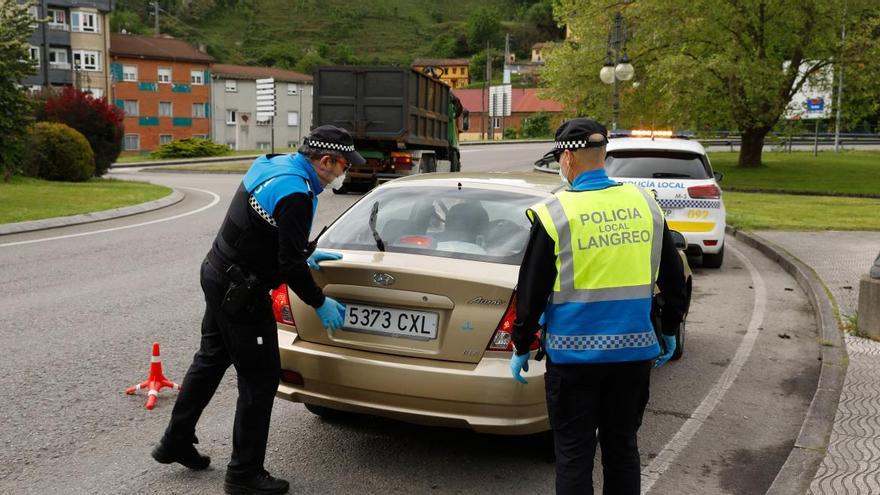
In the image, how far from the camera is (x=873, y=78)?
103 ft

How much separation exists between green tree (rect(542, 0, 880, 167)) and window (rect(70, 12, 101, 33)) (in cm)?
5583

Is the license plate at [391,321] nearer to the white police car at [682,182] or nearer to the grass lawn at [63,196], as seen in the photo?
the white police car at [682,182]

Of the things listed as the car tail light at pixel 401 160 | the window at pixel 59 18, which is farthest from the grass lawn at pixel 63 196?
the window at pixel 59 18

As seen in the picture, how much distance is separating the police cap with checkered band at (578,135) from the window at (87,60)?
261 ft

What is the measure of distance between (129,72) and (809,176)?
64085 mm

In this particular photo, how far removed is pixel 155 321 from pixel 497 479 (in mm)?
4265

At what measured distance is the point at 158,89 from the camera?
82.1 meters

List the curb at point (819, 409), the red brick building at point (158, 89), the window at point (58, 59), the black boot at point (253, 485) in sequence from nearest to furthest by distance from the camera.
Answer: the black boot at point (253, 485) → the curb at point (819, 409) → the window at point (58, 59) → the red brick building at point (158, 89)

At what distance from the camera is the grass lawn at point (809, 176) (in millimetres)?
30109

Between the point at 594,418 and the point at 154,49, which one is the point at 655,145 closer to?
the point at 594,418

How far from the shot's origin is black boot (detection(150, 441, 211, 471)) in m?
4.36

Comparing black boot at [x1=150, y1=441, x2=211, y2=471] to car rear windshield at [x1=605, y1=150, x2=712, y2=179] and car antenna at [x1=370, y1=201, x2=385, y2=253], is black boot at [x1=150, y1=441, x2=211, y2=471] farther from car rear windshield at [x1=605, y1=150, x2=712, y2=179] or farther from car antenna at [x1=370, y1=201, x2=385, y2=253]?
car rear windshield at [x1=605, y1=150, x2=712, y2=179]

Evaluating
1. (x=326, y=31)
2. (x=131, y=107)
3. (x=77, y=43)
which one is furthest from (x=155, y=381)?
(x=326, y=31)

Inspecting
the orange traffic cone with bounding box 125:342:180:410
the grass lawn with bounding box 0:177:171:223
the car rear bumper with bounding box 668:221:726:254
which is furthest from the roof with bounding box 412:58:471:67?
the orange traffic cone with bounding box 125:342:180:410
